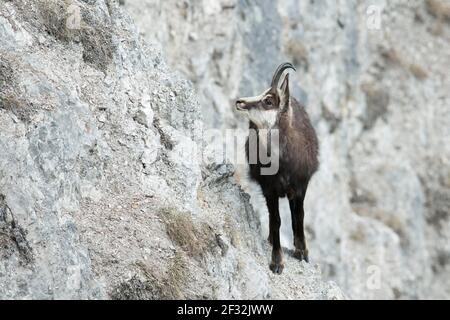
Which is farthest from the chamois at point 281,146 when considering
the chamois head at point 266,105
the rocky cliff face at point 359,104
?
the rocky cliff face at point 359,104

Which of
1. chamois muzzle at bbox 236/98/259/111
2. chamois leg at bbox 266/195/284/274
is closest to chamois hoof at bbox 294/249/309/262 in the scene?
chamois leg at bbox 266/195/284/274

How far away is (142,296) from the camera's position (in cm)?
884

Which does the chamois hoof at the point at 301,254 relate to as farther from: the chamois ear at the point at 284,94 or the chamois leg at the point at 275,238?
the chamois ear at the point at 284,94

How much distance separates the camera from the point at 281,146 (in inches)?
415

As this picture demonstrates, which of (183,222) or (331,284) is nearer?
(183,222)

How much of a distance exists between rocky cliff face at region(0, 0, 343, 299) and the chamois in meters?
0.61

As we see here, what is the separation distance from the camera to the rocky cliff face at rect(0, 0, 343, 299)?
28.7ft

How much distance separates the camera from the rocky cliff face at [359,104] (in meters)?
20.3

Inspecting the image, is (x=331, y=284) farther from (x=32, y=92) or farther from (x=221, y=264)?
(x=32, y=92)

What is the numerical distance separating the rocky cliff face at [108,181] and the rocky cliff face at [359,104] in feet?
24.6

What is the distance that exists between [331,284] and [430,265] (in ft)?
48.5

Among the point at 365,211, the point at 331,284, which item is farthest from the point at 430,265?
the point at 331,284

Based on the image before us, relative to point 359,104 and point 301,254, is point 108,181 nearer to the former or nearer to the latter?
point 301,254

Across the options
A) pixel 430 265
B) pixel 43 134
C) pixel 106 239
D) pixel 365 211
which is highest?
pixel 43 134
